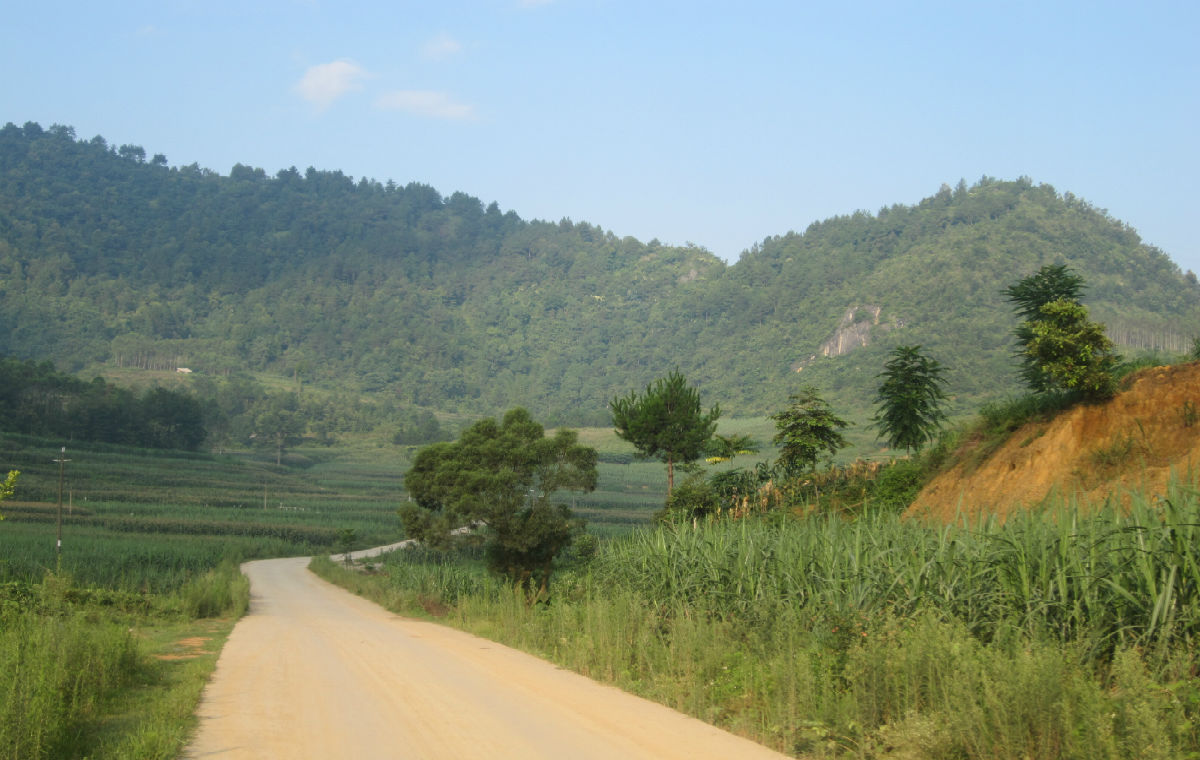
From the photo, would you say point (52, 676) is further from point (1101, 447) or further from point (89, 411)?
point (89, 411)

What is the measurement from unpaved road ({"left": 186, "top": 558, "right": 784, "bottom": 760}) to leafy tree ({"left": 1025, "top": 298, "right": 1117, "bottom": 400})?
489 inches

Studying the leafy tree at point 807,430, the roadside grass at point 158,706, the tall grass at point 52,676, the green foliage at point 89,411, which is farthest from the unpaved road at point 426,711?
the green foliage at point 89,411

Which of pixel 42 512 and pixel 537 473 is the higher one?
pixel 537 473

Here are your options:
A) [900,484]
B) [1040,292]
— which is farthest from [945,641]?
[900,484]

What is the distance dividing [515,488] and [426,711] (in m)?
23.2

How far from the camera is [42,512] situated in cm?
5878

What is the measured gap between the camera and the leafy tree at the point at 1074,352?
19484 millimetres

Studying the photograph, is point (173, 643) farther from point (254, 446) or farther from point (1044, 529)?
point (254, 446)

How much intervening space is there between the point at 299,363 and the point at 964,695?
199262mm

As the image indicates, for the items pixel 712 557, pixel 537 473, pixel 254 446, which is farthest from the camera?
pixel 254 446

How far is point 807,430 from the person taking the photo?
96.3 feet

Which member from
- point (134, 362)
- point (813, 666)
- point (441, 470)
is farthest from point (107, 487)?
point (134, 362)

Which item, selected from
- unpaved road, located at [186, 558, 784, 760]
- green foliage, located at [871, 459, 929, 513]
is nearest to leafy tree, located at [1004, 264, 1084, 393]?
green foliage, located at [871, 459, 929, 513]

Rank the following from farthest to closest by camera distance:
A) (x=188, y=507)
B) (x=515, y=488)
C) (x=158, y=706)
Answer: (x=188, y=507), (x=515, y=488), (x=158, y=706)
